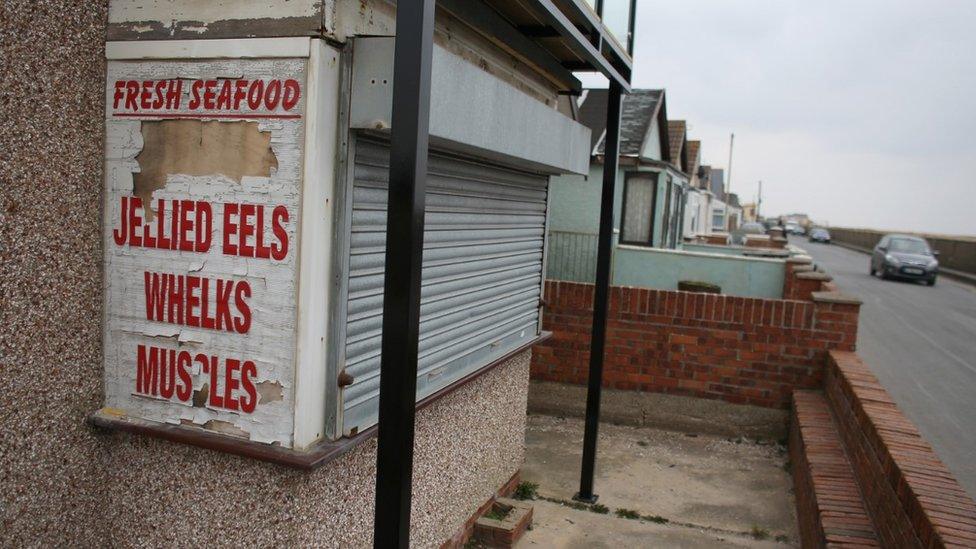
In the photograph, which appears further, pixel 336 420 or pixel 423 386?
pixel 423 386

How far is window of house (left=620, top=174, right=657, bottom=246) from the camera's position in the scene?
15.4 meters

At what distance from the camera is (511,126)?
3.51 m

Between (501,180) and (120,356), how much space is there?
7.67ft

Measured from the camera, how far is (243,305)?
2.48m

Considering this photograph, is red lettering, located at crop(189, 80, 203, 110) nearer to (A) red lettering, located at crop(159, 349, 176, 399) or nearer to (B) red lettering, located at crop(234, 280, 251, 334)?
(B) red lettering, located at crop(234, 280, 251, 334)

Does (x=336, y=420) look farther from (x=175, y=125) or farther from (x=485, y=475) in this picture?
(x=485, y=475)

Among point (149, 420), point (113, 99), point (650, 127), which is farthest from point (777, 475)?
point (650, 127)

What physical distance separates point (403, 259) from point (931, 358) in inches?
463

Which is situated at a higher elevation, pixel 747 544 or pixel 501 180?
pixel 501 180

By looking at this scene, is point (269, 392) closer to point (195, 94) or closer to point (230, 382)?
point (230, 382)

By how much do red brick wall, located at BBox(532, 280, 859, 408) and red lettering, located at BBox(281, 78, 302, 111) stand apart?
16.9 feet

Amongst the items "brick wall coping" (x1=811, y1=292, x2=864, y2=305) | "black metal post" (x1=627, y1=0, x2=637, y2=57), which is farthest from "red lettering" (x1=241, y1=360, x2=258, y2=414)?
"brick wall coping" (x1=811, y1=292, x2=864, y2=305)

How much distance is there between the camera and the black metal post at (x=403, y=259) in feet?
6.52

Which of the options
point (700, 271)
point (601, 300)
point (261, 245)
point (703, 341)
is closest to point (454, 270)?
point (261, 245)
